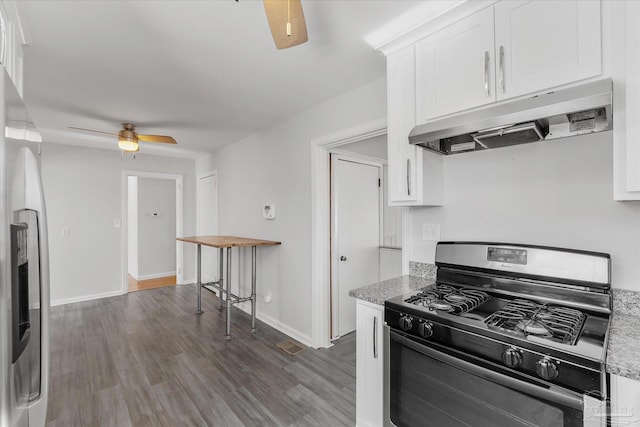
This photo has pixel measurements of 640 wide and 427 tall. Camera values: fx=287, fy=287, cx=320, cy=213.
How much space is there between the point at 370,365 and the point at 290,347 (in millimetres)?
1539

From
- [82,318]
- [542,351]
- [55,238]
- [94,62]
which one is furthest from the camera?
[55,238]

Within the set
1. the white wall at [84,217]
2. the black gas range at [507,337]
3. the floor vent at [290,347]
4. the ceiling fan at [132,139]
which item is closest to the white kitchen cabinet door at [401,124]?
the black gas range at [507,337]

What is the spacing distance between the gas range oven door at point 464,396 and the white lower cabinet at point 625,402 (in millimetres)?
37

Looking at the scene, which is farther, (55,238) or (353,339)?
(55,238)

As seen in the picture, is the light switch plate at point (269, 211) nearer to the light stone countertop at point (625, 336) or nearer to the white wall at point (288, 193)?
the white wall at point (288, 193)

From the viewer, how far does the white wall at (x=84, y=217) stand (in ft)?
14.0

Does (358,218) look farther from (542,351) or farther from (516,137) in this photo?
(542,351)

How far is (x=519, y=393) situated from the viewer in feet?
3.31

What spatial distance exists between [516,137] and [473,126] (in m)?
0.32

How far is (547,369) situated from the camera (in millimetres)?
936

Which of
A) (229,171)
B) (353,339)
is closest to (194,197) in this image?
(229,171)

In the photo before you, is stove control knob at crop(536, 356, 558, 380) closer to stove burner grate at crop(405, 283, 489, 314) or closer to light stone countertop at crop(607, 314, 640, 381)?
light stone countertop at crop(607, 314, 640, 381)

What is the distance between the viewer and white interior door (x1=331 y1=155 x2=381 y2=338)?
3109mm

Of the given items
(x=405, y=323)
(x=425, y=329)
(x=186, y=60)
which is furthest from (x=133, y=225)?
(x=425, y=329)
